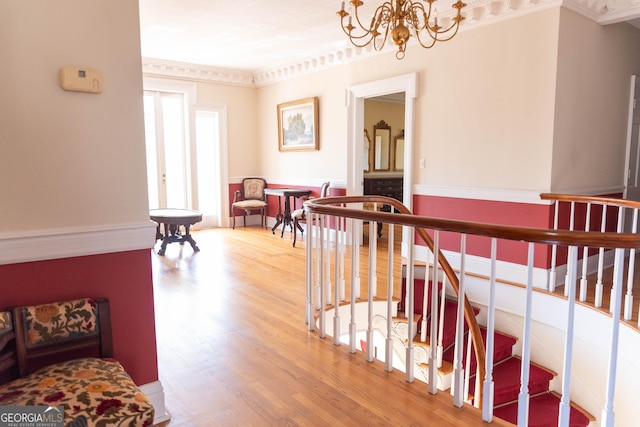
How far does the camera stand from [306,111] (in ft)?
23.2

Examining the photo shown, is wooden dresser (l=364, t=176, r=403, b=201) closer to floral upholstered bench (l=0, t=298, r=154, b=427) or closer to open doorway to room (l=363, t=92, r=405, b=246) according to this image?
open doorway to room (l=363, t=92, r=405, b=246)

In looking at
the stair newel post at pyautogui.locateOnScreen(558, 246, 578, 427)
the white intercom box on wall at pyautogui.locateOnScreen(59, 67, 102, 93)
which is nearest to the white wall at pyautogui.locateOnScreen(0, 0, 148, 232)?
the white intercom box on wall at pyautogui.locateOnScreen(59, 67, 102, 93)

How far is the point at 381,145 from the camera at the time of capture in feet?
27.7

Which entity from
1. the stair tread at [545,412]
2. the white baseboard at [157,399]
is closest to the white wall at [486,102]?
the stair tread at [545,412]

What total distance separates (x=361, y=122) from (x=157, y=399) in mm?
4780

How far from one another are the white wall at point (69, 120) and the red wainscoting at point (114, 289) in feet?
0.59

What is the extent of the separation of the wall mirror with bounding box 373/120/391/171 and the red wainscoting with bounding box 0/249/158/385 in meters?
6.64

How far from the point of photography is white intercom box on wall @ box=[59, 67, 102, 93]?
183 cm

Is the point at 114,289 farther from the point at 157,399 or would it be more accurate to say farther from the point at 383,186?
the point at 383,186

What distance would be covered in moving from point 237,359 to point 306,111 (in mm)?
5030

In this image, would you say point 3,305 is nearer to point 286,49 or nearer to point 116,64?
point 116,64

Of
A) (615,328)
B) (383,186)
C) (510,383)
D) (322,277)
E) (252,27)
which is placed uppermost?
(252,27)

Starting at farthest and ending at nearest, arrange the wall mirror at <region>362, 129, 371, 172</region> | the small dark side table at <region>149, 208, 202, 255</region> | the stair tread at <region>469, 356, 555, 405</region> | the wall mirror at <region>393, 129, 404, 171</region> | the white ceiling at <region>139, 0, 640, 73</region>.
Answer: the wall mirror at <region>393, 129, 404, 171</region>, the wall mirror at <region>362, 129, 371, 172</region>, the small dark side table at <region>149, 208, 202, 255</region>, the white ceiling at <region>139, 0, 640, 73</region>, the stair tread at <region>469, 356, 555, 405</region>

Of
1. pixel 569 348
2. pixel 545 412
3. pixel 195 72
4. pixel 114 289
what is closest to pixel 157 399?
pixel 114 289
